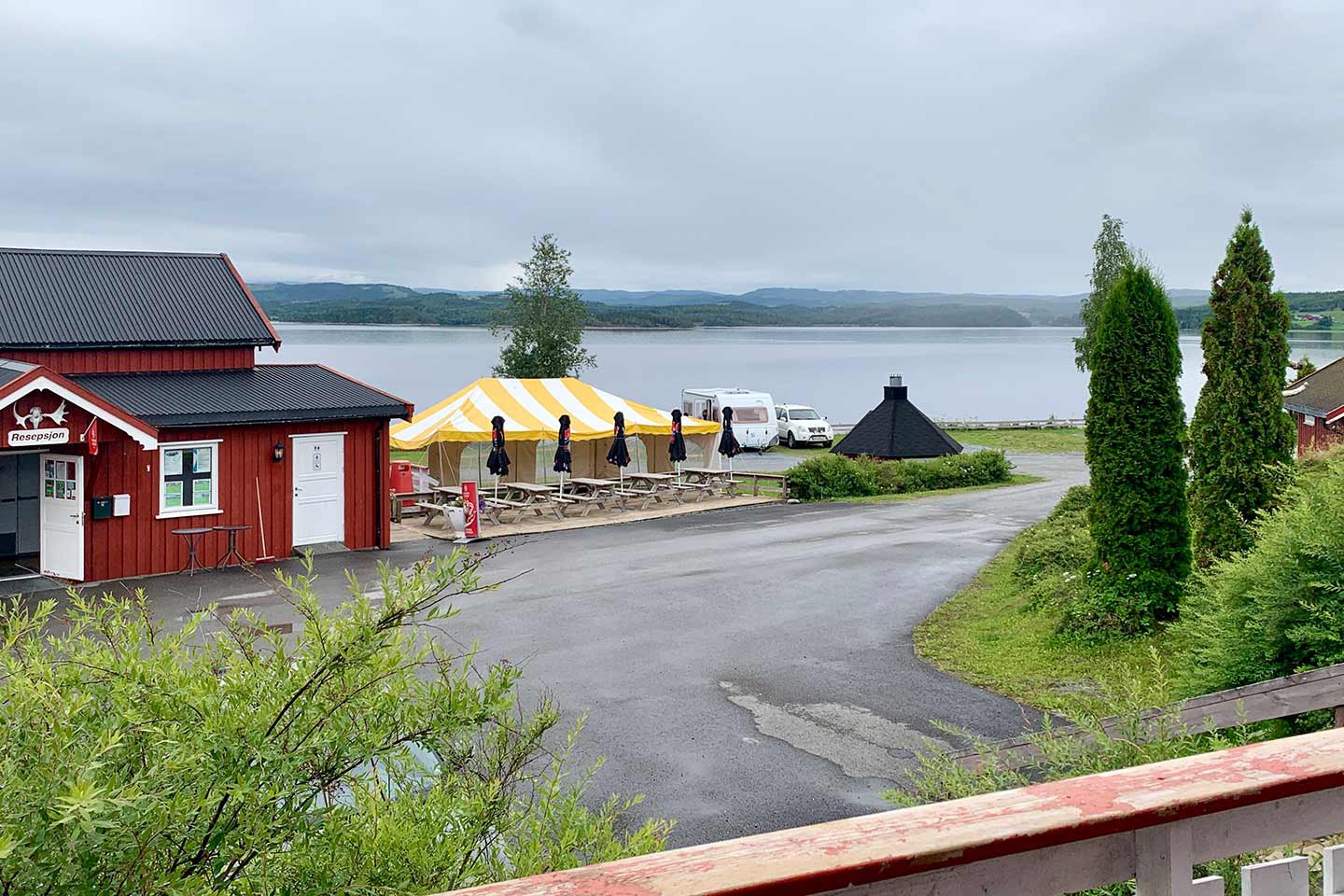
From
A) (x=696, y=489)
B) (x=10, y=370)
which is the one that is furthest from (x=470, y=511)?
(x=10, y=370)

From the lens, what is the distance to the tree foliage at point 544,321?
54938mm

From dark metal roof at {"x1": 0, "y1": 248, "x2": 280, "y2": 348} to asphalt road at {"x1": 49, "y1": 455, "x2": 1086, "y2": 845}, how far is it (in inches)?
172

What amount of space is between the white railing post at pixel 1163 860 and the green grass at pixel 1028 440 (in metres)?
41.3

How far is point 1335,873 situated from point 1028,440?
4777 cm

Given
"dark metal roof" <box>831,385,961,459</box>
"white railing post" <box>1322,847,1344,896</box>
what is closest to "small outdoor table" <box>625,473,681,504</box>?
"dark metal roof" <box>831,385,961,459</box>

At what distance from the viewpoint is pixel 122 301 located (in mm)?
20328

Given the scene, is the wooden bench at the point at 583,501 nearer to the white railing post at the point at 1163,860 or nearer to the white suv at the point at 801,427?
the white suv at the point at 801,427

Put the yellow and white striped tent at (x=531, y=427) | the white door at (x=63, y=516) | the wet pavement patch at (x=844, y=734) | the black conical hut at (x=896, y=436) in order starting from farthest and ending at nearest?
the black conical hut at (x=896, y=436) < the yellow and white striped tent at (x=531, y=427) < the white door at (x=63, y=516) < the wet pavement patch at (x=844, y=734)

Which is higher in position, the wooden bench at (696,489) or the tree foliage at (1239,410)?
the tree foliage at (1239,410)

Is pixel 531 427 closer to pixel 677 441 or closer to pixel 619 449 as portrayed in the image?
pixel 619 449

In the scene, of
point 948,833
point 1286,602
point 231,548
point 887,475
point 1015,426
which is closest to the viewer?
point 948,833

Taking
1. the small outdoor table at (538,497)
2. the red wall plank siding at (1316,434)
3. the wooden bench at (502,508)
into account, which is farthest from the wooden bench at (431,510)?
the red wall plank siding at (1316,434)

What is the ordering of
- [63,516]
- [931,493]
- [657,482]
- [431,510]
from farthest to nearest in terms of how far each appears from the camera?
[931,493] → [657,482] → [431,510] → [63,516]

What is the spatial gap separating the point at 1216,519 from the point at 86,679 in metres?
12.0
